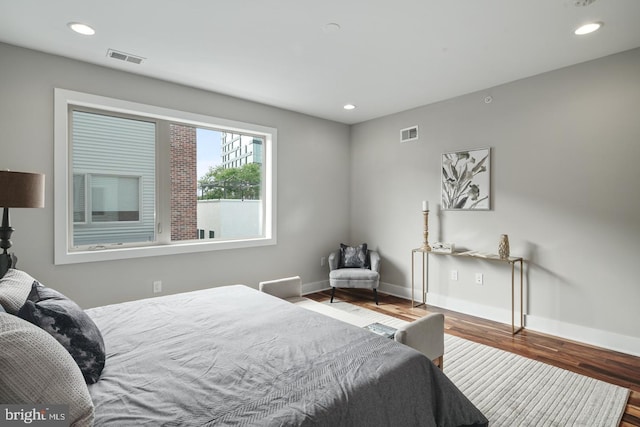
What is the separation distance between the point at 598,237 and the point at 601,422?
177cm

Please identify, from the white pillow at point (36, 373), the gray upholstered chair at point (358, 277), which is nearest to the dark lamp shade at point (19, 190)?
the white pillow at point (36, 373)

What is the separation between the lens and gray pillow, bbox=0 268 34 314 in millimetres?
1515

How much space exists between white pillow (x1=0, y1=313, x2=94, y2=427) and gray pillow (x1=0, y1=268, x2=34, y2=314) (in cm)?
53

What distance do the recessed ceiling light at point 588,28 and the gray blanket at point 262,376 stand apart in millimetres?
2754

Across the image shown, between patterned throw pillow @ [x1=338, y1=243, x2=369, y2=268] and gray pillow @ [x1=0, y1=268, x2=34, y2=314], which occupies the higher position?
gray pillow @ [x1=0, y1=268, x2=34, y2=314]

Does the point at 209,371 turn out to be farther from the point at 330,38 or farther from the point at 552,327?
the point at 552,327

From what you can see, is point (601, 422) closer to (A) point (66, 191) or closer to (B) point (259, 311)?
(B) point (259, 311)

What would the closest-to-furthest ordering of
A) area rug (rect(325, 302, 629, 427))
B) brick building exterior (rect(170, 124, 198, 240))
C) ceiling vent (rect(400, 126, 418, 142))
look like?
area rug (rect(325, 302, 629, 427)) → brick building exterior (rect(170, 124, 198, 240)) → ceiling vent (rect(400, 126, 418, 142))

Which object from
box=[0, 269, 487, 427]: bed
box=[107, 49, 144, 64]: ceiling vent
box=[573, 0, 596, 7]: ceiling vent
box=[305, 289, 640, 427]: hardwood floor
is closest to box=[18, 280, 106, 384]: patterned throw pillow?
box=[0, 269, 487, 427]: bed

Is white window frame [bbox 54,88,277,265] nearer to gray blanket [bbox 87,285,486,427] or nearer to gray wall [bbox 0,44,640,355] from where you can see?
gray wall [bbox 0,44,640,355]

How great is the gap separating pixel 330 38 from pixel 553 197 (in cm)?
270

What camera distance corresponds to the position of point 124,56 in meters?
3.02

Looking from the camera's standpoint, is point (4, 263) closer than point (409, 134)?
Yes

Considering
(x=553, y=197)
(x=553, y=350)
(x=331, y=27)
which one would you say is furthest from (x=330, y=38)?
(x=553, y=350)
